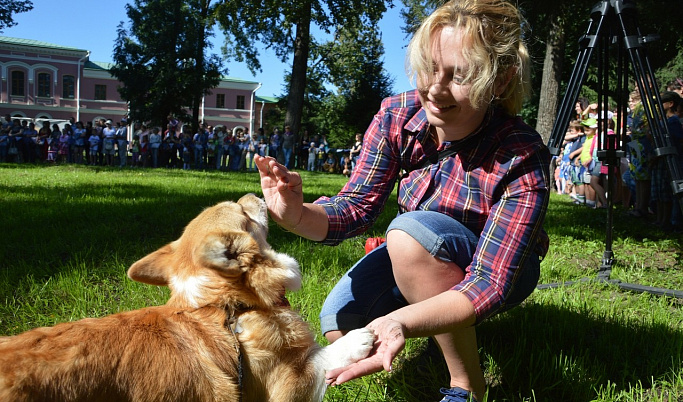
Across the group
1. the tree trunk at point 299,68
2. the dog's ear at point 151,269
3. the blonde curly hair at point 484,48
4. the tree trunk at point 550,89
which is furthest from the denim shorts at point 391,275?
the tree trunk at point 299,68

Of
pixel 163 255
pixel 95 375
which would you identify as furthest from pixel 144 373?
pixel 163 255

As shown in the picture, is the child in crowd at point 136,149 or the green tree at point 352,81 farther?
the green tree at point 352,81

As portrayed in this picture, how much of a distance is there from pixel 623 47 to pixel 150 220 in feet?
15.4

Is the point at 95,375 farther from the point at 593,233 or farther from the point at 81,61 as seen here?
the point at 81,61

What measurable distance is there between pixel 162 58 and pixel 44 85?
89.2 feet

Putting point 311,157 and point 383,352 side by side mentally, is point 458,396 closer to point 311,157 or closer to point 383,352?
point 383,352

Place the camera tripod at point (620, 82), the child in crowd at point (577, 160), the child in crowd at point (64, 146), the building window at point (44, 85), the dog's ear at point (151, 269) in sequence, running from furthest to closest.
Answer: the building window at point (44, 85), the child in crowd at point (64, 146), the child in crowd at point (577, 160), the camera tripod at point (620, 82), the dog's ear at point (151, 269)

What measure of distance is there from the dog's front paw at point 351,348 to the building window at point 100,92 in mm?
57481

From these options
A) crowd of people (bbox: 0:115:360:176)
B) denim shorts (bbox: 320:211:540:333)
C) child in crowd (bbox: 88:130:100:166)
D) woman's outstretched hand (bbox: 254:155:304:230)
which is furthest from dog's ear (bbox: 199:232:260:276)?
child in crowd (bbox: 88:130:100:166)

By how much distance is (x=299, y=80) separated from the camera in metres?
23.1

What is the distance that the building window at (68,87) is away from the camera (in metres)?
51.1

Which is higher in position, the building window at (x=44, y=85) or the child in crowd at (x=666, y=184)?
the building window at (x=44, y=85)

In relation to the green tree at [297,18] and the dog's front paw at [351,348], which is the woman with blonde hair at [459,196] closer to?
the dog's front paw at [351,348]

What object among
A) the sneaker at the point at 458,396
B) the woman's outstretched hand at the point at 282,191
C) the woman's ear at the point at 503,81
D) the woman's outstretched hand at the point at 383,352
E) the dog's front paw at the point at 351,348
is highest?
the woman's ear at the point at 503,81
